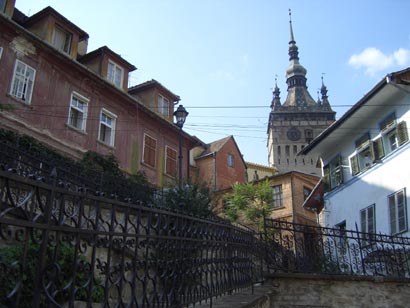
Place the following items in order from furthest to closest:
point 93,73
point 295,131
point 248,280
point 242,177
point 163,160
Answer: point 295,131, point 242,177, point 163,160, point 93,73, point 248,280

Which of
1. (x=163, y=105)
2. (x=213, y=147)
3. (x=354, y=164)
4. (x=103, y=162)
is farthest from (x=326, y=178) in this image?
(x=213, y=147)

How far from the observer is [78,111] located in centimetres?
1812

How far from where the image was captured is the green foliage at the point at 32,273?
7.77 feet

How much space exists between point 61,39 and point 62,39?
0.07 metres

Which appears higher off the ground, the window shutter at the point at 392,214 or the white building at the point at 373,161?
the white building at the point at 373,161

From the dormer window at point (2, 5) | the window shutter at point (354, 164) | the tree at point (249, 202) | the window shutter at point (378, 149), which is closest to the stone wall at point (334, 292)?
the window shutter at point (378, 149)

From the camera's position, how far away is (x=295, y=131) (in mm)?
78812

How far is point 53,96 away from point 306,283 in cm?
1320

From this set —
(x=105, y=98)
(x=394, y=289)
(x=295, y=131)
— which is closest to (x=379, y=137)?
(x=394, y=289)

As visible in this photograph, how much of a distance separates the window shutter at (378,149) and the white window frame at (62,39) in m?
14.4

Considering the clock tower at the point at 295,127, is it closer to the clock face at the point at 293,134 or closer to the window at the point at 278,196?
the clock face at the point at 293,134

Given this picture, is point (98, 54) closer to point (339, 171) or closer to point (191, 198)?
point (191, 198)

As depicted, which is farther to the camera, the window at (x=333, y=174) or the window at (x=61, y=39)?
Answer: the window at (x=333, y=174)

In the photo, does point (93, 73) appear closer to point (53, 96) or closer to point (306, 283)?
point (53, 96)
